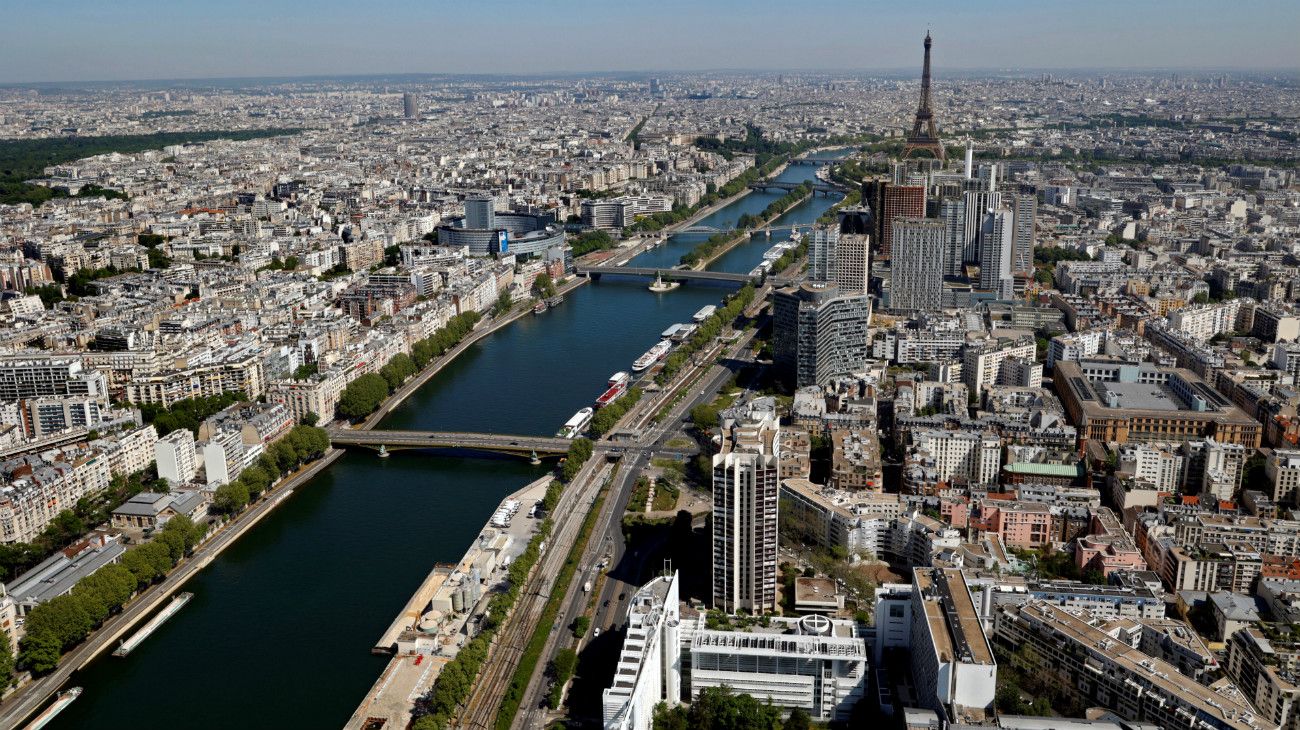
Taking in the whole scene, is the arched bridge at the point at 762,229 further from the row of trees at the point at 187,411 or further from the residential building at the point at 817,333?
the row of trees at the point at 187,411

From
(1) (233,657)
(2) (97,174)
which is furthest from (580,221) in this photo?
(1) (233,657)

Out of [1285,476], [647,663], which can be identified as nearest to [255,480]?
[647,663]

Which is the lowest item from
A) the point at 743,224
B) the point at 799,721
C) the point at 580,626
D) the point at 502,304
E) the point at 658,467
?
the point at 799,721

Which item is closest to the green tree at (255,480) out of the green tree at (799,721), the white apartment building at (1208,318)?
the green tree at (799,721)

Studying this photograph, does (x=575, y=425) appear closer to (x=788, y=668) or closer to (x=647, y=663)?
(x=788, y=668)

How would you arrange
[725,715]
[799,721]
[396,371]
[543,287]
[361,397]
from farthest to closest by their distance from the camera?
[543,287] → [396,371] → [361,397] → [799,721] → [725,715]
